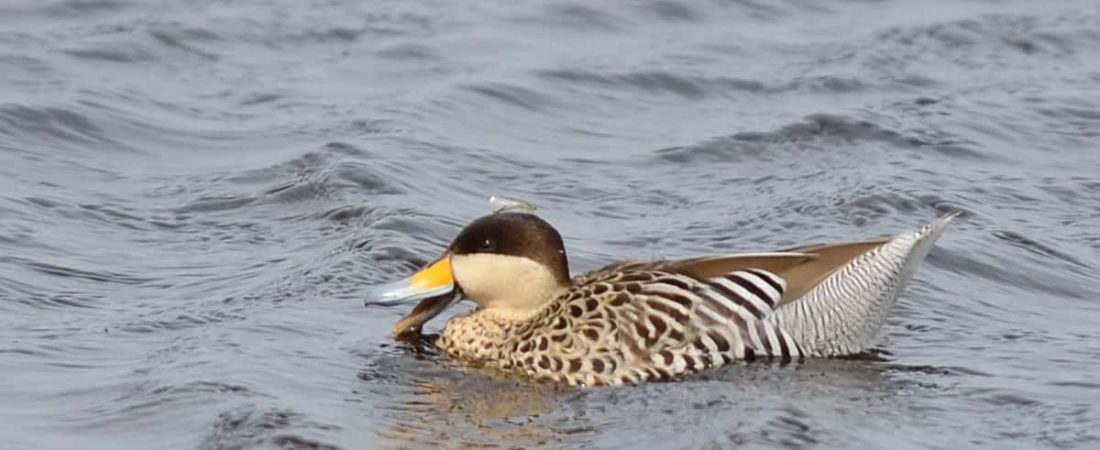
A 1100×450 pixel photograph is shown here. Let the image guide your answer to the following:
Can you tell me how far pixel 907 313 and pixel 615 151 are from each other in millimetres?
4047

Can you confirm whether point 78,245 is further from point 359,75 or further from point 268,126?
point 359,75

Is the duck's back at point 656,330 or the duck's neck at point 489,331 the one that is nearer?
the duck's back at point 656,330

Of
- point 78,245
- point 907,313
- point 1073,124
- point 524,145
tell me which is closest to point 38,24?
point 524,145

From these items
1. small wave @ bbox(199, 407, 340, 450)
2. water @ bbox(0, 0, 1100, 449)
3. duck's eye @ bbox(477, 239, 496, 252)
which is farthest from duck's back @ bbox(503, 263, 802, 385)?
small wave @ bbox(199, 407, 340, 450)

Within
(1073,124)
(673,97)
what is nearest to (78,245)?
(673,97)

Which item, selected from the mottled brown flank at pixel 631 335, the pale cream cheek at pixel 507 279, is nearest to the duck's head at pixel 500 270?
the pale cream cheek at pixel 507 279

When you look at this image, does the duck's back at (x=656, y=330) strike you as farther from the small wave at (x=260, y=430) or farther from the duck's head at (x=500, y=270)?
the small wave at (x=260, y=430)

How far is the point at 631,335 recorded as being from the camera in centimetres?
1049

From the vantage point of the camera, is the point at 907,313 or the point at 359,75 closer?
the point at 907,313

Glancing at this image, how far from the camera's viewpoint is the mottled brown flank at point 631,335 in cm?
1047

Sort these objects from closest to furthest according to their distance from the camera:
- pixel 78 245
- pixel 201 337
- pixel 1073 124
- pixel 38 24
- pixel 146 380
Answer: pixel 146 380 < pixel 201 337 < pixel 78 245 < pixel 1073 124 < pixel 38 24

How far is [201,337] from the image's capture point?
11.1 m

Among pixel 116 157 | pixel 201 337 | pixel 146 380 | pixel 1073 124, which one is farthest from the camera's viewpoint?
pixel 1073 124

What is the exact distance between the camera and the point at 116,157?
49.7 ft
